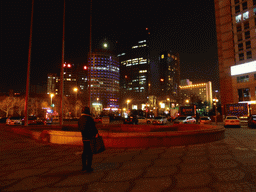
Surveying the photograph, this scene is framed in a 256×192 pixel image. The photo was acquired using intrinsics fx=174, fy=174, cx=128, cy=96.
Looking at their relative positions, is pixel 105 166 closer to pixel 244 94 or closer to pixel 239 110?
pixel 239 110

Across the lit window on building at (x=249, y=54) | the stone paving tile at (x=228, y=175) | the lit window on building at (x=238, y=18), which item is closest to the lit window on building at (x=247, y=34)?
the lit window on building at (x=249, y=54)

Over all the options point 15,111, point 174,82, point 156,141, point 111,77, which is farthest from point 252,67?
point 111,77

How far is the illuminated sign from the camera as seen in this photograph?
54.1 m

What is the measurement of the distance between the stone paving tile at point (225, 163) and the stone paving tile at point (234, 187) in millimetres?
1451

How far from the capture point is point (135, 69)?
180750 millimetres

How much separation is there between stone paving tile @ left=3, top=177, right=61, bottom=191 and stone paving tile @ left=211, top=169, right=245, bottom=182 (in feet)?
13.4

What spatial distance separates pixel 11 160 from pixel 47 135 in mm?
4134

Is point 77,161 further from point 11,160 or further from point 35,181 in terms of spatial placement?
point 11,160

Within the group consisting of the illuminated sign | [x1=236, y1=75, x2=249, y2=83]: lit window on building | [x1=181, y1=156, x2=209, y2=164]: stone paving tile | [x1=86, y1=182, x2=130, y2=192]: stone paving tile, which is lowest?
[x1=181, y1=156, x2=209, y2=164]: stone paving tile

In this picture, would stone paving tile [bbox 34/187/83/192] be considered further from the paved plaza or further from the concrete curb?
the concrete curb

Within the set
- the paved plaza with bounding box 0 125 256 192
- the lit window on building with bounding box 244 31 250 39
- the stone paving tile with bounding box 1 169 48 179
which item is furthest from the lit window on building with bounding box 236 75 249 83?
the stone paving tile with bounding box 1 169 48 179

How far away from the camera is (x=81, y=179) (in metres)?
4.32

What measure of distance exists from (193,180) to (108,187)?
2055 mm

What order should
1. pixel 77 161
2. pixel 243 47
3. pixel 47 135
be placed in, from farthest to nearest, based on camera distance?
pixel 243 47, pixel 47 135, pixel 77 161
